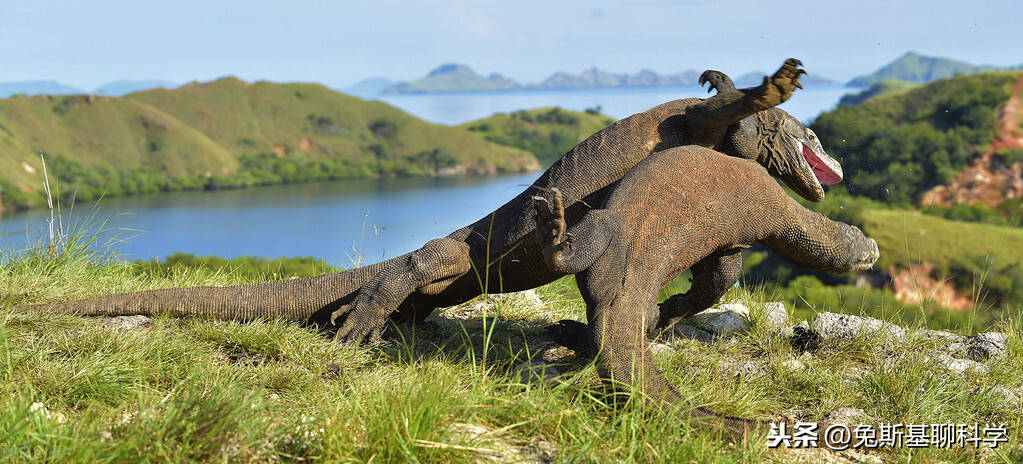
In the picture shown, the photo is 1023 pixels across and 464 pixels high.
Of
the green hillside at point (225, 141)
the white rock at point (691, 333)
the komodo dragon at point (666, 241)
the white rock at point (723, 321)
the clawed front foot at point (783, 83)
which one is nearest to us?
the komodo dragon at point (666, 241)

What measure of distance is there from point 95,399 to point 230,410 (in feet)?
3.58

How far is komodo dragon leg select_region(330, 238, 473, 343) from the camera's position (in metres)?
Answer: 4.58

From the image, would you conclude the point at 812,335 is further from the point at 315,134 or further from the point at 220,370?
the point at 315,134

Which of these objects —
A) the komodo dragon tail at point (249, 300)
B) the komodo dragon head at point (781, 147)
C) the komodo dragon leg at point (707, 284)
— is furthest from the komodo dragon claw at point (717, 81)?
the komodo dragon tail at point (249, 300)

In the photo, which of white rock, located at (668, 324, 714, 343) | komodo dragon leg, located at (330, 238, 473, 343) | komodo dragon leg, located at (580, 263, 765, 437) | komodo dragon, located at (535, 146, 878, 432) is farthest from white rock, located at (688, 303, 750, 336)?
komodo dragon leg, located at (330, 238, 473, 343)

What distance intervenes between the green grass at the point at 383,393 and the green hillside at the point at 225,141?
8883 cm

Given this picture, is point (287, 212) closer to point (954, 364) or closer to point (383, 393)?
point (954, 364)

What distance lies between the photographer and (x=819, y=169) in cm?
499

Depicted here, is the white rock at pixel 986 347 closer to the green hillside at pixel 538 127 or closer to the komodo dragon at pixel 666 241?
the komodo dragon at pixel 666 241

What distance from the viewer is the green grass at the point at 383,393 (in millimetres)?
2689

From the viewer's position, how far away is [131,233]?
665 cm

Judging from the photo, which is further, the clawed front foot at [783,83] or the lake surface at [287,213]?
the lake surface at [287,213]

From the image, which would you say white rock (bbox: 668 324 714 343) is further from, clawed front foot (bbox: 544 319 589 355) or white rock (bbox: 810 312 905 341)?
clawed front foot (bbox: 544 319 589 355)

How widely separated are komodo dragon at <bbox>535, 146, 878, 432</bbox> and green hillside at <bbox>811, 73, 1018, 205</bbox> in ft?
203
